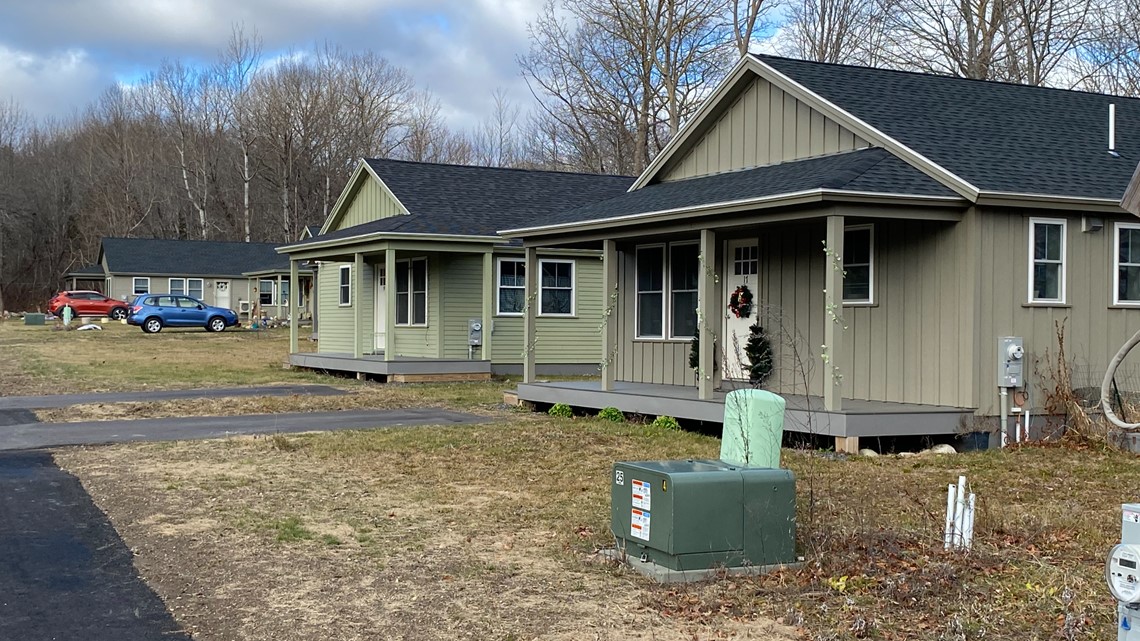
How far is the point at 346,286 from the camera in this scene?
28.2 meters

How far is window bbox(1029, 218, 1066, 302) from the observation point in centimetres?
1353

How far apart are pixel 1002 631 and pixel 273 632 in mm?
3811

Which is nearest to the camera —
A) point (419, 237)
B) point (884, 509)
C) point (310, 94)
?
point (884, 509)

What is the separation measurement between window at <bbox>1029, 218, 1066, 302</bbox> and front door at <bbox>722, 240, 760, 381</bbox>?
3743 mm

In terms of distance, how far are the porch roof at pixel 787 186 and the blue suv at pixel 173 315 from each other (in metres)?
31.3

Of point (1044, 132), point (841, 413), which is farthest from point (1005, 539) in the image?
point (1044, 132)

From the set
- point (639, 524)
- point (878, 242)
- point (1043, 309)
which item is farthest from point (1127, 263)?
point (639, 524)

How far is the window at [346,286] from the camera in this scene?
27.8 m

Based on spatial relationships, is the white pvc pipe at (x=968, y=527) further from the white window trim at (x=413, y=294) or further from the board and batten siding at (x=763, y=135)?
the white window trim at (x=413, y=294)

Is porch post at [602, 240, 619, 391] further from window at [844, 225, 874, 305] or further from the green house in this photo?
the green house

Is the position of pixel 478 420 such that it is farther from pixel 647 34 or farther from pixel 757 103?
pixel 647 34

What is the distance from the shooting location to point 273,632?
6086 millimetres

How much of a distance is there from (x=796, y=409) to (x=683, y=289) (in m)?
4.40

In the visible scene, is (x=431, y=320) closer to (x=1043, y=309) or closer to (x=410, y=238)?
(x=410, y=238)
